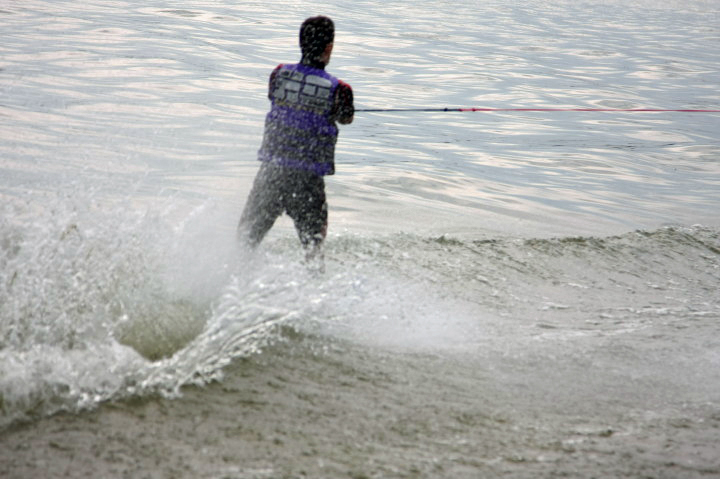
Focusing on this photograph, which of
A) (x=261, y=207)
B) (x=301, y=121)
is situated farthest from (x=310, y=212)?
(x=301, y=121)

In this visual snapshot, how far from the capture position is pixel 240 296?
5.41 meters

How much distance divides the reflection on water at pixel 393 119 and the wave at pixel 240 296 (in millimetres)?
1264

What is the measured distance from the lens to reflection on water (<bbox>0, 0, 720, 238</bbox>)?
982 cm

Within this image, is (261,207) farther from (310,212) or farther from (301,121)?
(301,121)

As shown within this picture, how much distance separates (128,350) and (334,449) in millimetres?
1328

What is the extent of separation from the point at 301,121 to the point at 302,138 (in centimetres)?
11

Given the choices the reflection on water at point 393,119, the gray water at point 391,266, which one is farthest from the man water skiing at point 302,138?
the reflection on water at point 393,119

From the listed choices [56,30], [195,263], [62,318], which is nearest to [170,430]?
[62,318]

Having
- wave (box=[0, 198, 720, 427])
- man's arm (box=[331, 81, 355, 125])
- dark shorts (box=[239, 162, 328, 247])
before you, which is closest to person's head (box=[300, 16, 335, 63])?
man's arm (box=[331, 81, 355, 125])

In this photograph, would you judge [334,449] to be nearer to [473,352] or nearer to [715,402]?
[473,352]

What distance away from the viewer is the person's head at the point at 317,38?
531 centimetres

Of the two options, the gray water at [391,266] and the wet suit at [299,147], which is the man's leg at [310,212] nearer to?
the wet suit at [299,147]

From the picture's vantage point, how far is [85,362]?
14.1ft

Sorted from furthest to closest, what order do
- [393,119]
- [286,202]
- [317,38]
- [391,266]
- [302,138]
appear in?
[393,119], [391,266], [286,202], [302,138], [317,38]
